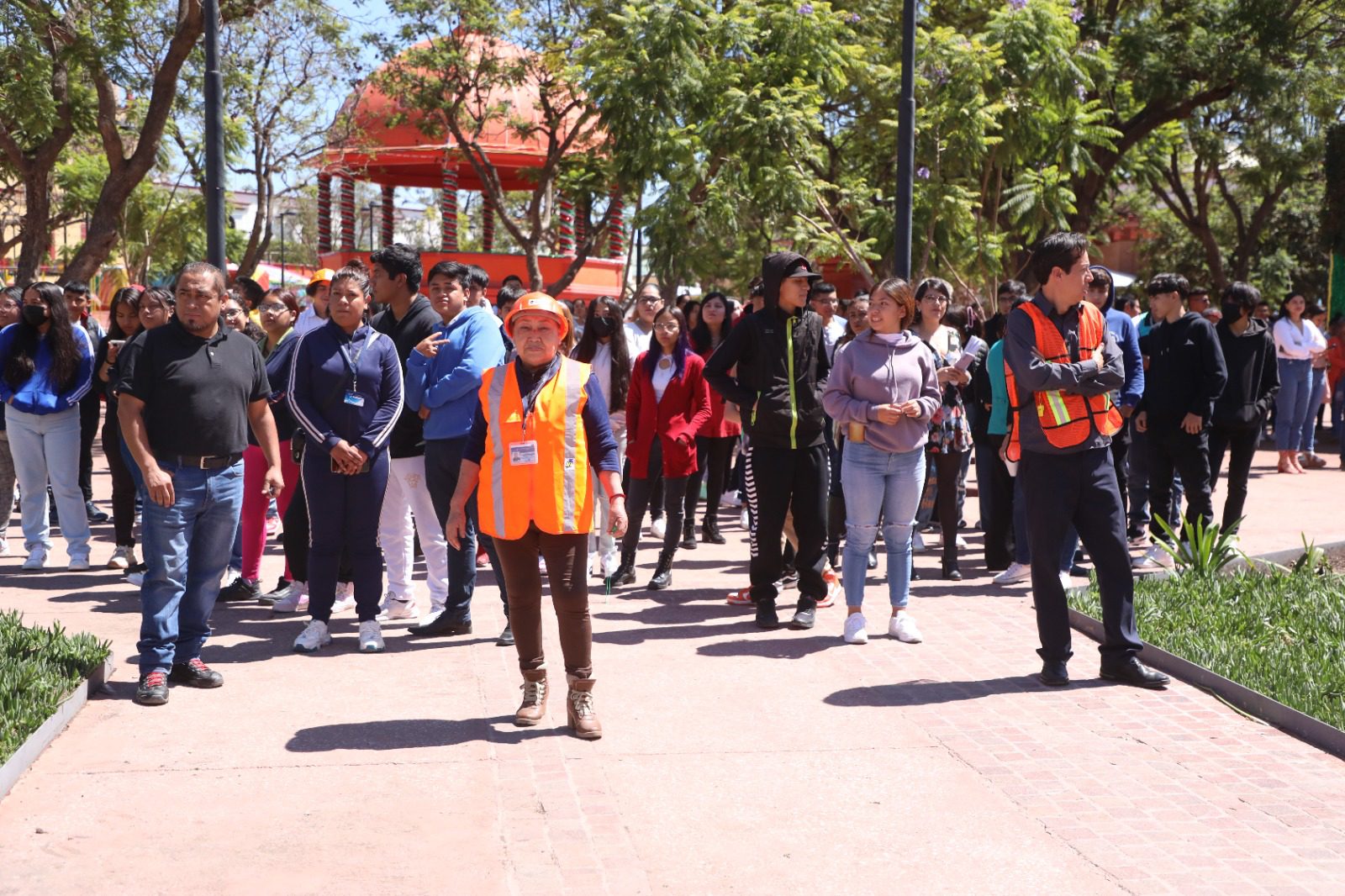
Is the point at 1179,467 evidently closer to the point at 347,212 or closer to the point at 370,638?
the point at 370,638

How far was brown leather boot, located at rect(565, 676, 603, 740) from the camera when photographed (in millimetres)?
5930

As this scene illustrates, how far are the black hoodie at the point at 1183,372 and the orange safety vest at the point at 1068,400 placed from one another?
3.06 metres

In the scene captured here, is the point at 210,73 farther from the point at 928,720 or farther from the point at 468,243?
the point at 468,243

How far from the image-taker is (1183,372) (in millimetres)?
9750

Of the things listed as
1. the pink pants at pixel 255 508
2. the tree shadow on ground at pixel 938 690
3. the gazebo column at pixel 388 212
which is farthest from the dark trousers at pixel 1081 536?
the gazebo column at pixel 388 212

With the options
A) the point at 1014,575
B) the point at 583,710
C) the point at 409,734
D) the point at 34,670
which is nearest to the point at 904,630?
the point at 1014,575

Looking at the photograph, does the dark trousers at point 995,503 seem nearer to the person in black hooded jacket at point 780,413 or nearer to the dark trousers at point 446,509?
the person in black hooded jacket at point 780,413

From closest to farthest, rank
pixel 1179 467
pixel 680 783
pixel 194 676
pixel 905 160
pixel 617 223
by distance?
1. pixel 680 783
2. pixel 194 676
3. pixel 1179 467
4. pixel 905 160
5. pixel 617 223

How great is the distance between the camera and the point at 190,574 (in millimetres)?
6617

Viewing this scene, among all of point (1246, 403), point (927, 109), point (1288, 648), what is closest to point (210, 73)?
point (927, 109)

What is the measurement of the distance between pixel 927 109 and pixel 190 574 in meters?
12.5

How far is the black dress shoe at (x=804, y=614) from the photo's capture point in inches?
320

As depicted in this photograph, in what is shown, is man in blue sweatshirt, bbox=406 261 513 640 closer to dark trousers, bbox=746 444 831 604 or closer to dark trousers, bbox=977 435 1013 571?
dark trousers, bbox=746 444 831 604

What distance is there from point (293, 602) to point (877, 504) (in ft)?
11.6
